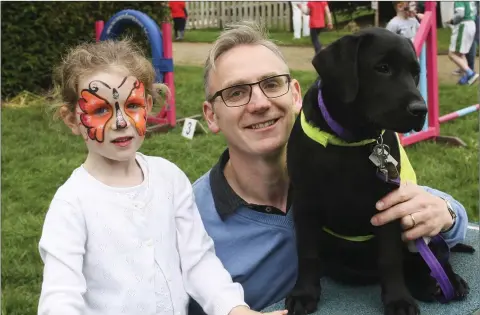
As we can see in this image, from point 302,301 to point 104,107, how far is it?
85 centimetres

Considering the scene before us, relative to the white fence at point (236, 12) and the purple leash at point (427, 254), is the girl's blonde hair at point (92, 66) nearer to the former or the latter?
the purple leash at point (427, 254)

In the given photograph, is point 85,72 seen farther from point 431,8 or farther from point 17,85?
point 17,85

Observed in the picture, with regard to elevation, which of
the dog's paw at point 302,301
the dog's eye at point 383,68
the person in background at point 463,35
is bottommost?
the person in background at point 463,35

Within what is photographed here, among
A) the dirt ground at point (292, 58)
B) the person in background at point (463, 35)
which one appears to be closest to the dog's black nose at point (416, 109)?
the dirt ground at point (292, 58)

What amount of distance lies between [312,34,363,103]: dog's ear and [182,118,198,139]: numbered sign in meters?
5.10

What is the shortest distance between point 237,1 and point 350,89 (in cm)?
2063

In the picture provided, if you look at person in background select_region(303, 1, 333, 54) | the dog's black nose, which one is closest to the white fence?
person in background select_region(303, 1, 333, 54)

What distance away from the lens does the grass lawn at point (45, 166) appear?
4050 mm

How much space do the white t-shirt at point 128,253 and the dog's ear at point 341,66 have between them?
1.96ft

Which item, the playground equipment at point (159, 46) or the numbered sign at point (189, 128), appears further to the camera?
the playground equipment at point (159, 46)

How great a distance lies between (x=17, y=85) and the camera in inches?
370

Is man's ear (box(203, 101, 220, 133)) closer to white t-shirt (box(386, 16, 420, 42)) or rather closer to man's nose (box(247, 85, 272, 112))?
man's nose (box(247, 85, 272, 112))

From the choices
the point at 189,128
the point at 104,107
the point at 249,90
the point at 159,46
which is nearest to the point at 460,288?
the point at 249,90

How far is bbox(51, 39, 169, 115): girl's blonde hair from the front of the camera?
1921mm
